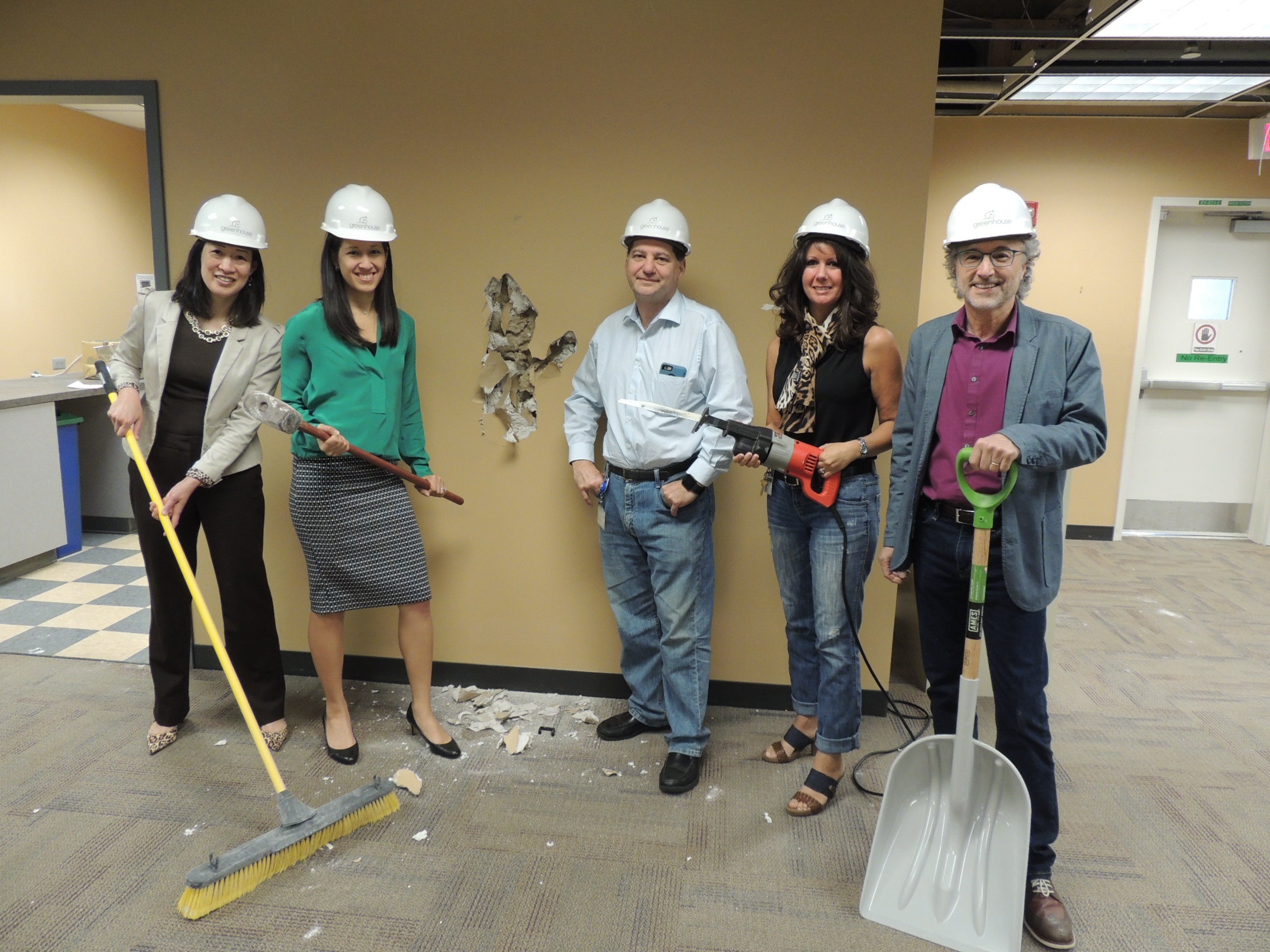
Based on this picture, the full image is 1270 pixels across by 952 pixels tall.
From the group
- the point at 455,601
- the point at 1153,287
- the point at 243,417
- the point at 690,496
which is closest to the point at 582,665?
the point at 455,601

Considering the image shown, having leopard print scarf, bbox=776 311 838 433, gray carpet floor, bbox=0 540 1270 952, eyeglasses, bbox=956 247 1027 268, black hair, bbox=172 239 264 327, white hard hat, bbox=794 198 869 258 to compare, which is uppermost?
white hard hat, bbox=794 198 869 258

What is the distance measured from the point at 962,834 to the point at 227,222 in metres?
2.37

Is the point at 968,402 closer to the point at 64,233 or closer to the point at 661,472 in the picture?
the point at 661,472

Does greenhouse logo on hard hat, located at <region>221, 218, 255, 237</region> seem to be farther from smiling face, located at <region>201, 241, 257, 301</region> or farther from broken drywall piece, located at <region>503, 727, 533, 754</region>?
broken drywall piece, located at <region>503, 727, 533, 754</region>

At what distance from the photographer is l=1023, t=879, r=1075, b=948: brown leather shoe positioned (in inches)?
68.1

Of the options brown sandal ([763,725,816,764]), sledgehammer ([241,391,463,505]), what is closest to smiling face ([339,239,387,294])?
sledgehammer ([241,391,463,505])

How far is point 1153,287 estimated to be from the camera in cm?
508

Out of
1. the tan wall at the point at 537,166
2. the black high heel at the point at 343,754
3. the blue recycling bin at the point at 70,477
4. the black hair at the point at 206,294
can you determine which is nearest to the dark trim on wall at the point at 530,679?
the tan wall at the point at 537,166

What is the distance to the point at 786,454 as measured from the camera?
6.59 ft

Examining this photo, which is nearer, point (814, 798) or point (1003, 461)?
point (1003, 461)

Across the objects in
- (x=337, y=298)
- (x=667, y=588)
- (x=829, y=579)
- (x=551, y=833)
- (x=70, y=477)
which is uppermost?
(x=337, y=298)

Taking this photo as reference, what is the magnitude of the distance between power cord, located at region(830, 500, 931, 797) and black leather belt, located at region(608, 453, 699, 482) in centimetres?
42

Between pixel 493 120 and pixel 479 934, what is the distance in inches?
89.4

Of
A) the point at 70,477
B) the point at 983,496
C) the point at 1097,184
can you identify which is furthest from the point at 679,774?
the point at 1097,184
